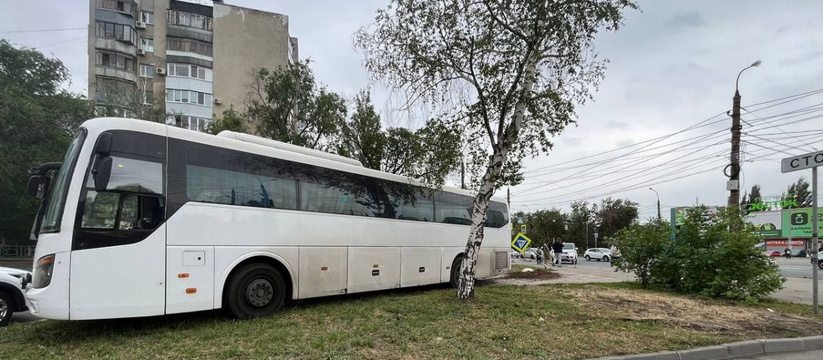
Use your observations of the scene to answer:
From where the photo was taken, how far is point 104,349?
532 cm

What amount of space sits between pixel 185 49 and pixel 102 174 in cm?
3676

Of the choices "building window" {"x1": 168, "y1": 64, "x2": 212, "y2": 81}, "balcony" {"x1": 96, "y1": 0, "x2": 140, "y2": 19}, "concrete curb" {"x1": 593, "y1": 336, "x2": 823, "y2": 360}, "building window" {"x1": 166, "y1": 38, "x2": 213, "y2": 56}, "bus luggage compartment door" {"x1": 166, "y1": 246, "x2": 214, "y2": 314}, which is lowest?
"concrete curb" {"x1": 593, "y1": 336, "x2": 823, "y2": 360}

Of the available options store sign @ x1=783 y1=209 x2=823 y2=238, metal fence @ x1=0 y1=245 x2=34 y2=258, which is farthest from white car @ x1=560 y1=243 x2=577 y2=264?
metal fence @ x1=0 y1=245 x2=34 y2=258

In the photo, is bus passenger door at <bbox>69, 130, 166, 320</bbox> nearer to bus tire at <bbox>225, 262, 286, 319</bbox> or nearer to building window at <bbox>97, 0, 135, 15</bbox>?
bus tire at <bbox>225, 262, 286, 319</bbox>

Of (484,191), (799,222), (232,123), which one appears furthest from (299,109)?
(799,222)

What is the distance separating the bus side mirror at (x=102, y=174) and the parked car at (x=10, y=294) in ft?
11.1

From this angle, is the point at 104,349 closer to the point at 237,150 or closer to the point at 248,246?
the point at 248,246

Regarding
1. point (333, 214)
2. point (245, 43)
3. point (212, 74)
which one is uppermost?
point (245, 43)

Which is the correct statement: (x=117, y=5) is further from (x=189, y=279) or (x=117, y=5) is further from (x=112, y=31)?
(x=189, y=279)

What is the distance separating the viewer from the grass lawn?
5.21 meters

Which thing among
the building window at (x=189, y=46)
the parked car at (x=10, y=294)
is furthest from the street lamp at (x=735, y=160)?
the building window at (x=189, y=46)

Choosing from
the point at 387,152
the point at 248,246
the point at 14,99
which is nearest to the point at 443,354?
the point at 248,246

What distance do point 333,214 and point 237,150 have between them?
227cm

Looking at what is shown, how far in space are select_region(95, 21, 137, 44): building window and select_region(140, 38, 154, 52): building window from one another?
4.94 feet
